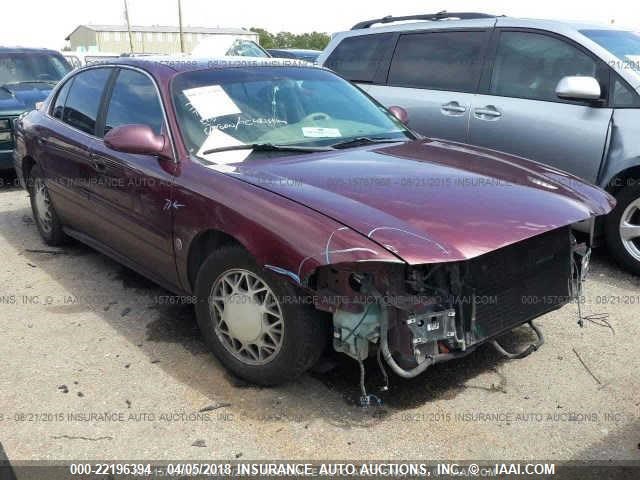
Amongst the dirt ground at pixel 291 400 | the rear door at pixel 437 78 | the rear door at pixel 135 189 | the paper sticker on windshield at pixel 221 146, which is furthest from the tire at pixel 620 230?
the rear door at pixel 135 189

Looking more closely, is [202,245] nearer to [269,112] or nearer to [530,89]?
[269,112]

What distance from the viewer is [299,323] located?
2.76 meters

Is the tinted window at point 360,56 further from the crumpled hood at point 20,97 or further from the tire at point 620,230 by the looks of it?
the crumpled hood at point 20,97

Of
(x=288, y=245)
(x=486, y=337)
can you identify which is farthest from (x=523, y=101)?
(x=288, y=245)

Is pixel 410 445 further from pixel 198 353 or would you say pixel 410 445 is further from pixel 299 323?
pixel 198 353

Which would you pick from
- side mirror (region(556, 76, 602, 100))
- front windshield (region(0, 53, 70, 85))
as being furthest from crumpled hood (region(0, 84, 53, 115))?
side mirror (region(556, 76, 602, 100))

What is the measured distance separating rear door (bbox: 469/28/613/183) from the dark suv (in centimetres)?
601

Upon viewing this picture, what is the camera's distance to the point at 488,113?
5.21 m

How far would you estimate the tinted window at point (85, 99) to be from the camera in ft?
14.2

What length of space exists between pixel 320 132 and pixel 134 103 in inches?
48.2

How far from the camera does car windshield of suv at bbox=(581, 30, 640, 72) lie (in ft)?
15.3

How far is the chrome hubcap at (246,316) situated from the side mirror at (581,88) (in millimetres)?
2973

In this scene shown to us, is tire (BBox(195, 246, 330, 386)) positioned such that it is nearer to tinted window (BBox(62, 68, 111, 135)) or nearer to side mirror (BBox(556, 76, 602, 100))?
tinted window (BBox(62, 68, 111, 135))

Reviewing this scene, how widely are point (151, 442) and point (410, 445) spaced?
1154mm
